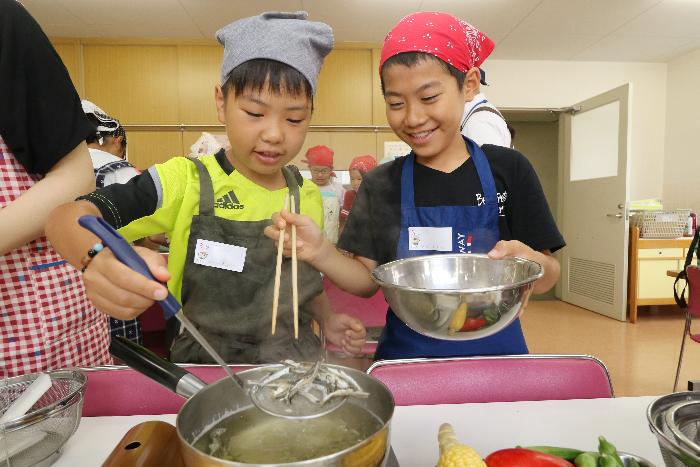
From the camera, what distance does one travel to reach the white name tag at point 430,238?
44.7 inches

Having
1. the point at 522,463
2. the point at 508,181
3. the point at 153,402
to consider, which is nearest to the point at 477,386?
the point at 522,463

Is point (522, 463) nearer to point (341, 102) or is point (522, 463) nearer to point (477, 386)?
point (477, 386)

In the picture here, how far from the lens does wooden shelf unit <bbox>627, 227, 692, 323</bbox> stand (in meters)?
4.51

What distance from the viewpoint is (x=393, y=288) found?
0.76m

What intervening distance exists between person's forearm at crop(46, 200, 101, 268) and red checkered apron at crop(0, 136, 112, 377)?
20cm

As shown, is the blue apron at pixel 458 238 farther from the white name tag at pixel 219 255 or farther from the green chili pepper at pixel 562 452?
the green chili pepper at pixel 562 452

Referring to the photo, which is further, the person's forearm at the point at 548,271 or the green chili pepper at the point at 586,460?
the person's forearm at the point at 548,271

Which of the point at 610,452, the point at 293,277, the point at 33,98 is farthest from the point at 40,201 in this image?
the point at 610,452

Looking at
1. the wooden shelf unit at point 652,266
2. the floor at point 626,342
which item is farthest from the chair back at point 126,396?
the wooden shelf unit at point 652,266

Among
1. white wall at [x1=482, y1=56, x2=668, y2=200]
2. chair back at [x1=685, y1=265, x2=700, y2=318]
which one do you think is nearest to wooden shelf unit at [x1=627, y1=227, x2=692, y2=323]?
white wall at [x1=482, y1=56, x2=668, y2=200]

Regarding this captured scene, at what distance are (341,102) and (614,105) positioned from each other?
9.25ft

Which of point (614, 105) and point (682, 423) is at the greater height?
point (614, 105)

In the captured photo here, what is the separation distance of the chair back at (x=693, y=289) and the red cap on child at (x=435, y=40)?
7.75 ft

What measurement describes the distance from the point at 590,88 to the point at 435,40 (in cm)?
548
